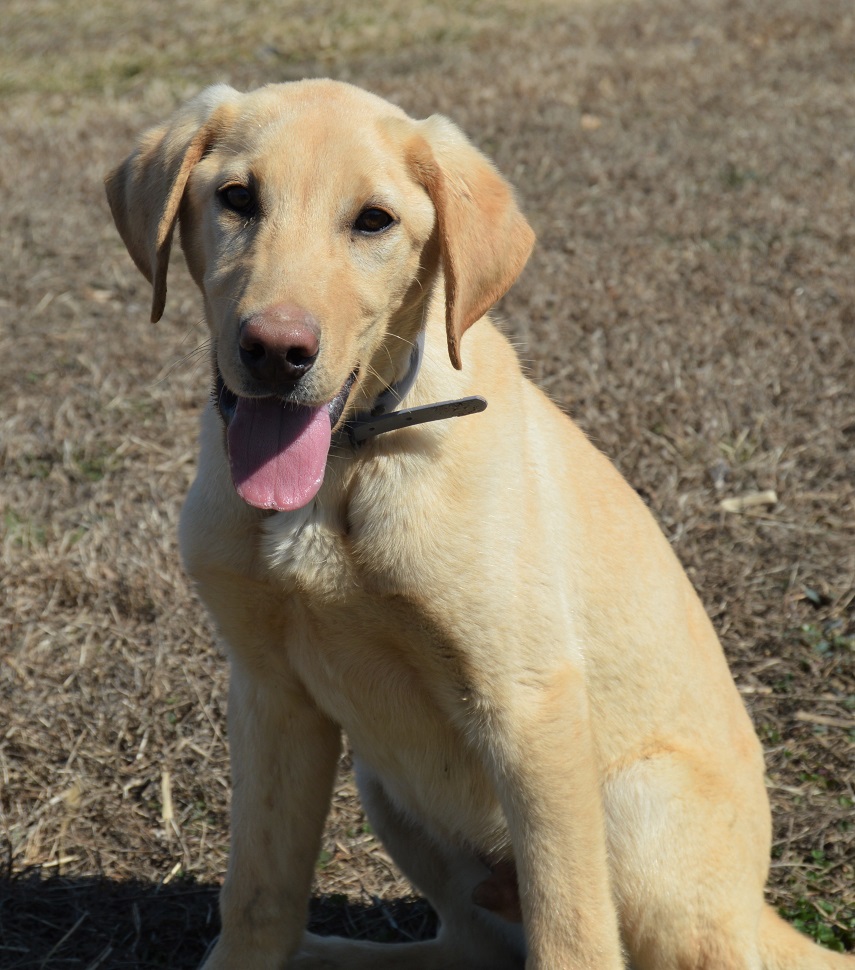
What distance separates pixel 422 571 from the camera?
2.43 meters

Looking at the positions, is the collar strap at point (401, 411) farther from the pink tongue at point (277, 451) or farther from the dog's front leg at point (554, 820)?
the dog's front leg at point (554, 820)

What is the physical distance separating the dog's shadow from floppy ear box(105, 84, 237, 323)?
1.69 meters

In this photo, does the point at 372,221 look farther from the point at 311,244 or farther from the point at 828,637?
the point at 828,637

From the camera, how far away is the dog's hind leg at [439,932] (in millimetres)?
3043

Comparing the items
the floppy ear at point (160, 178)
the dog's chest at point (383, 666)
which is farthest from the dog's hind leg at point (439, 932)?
the floppy ear at point (160, 178)

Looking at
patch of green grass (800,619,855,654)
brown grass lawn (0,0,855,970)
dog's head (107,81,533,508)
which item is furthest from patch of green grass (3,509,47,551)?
patch of green grass (800,619,855,654)

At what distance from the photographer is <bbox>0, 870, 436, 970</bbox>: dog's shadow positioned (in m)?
3.17

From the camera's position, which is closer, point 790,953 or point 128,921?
point 790,953

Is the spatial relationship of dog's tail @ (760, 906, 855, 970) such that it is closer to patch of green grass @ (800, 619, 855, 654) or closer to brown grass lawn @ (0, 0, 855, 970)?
brown grass lawn @ (0, 0, 855, 970)

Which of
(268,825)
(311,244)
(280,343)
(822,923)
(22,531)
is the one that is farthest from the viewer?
(22,531)

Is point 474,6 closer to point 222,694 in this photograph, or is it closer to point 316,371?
point 222,694

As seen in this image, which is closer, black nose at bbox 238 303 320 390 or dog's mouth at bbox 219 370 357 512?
black nose at bbox 238 303 320 390

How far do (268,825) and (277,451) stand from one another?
1057mm

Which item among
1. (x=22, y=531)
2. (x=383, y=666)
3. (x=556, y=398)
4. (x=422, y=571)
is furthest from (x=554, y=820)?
(x=556, y=398)
